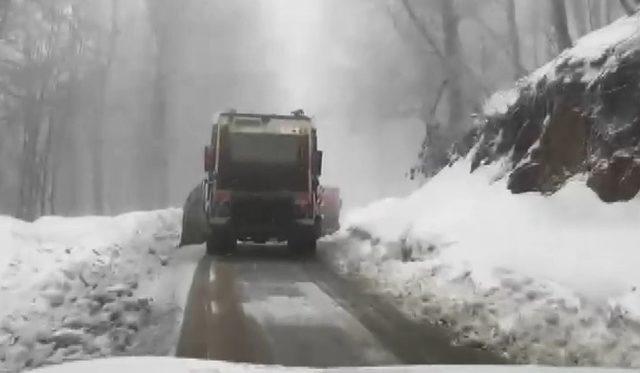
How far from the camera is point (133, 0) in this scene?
154ft

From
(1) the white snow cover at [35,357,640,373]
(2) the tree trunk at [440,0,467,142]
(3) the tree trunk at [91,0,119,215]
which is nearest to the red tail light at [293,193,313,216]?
(2) the tree trunk at [440,0,467,142]

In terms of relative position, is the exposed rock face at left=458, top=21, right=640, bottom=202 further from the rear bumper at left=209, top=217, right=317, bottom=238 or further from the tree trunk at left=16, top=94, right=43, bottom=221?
the tree trunk at left=16, top=94, right=43, bottom=221

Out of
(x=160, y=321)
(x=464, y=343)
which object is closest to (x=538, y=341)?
(x=464, y=343)

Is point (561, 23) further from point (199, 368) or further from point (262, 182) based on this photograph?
point (199, 368)

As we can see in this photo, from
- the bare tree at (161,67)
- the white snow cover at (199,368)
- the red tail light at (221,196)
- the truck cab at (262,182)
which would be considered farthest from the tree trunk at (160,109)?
the white snow cover at (199,368)

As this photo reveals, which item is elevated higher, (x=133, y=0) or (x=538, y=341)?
(x=133, y=0)

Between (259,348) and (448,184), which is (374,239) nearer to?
(448,184)

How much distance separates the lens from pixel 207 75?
53562mm

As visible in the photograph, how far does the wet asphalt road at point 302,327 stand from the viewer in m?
7.62

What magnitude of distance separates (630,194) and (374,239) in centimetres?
690

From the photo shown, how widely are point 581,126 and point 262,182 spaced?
283 inches

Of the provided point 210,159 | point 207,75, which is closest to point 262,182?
point 210,159

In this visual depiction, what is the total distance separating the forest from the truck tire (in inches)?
340

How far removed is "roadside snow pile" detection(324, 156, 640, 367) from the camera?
8062 millimetres
